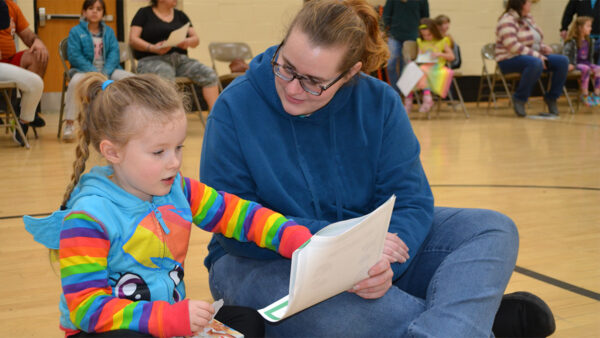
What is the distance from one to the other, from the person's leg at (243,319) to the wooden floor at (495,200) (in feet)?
1.25

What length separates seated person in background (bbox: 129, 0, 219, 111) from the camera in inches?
194

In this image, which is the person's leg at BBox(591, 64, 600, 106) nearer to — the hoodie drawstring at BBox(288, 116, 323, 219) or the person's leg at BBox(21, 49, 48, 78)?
the person's leg at BBox(21, 49, 48, 78)

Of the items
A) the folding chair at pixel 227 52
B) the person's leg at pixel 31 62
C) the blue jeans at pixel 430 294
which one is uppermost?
the blue jeans at pixel 430 294

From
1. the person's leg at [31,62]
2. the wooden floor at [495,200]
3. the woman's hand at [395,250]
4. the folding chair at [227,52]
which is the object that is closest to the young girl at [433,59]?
the wooden floor at [495,200]

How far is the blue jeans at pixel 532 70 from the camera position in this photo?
251 inches

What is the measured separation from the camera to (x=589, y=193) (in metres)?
2.91

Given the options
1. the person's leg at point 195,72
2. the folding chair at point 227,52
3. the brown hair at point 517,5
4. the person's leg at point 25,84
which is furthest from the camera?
the brown hair at point 517,5

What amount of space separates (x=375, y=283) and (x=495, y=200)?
1754mm

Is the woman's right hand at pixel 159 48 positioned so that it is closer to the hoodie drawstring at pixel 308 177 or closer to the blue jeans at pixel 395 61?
the blue jeans at pixel 395 61

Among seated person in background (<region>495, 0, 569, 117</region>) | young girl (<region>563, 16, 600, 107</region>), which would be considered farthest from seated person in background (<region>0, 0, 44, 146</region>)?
young girl (<region>563, 16, 600, 107</region>)

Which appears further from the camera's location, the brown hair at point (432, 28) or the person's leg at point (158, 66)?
the brown hair at point (432, 28)

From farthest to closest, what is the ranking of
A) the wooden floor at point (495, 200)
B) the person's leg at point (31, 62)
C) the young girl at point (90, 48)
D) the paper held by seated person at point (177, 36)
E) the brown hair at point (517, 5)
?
the brown hair at point (517, 5) → the paper held by seated person at point (177, 36) → the young girl at point (90, 48) → the person's leg at point (31, 62) → the wooden floor at point (495, 200)

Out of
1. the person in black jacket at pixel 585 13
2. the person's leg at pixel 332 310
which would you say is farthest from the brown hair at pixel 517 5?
the person's leg at pixel 332 310

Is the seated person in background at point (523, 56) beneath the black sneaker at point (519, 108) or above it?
above
